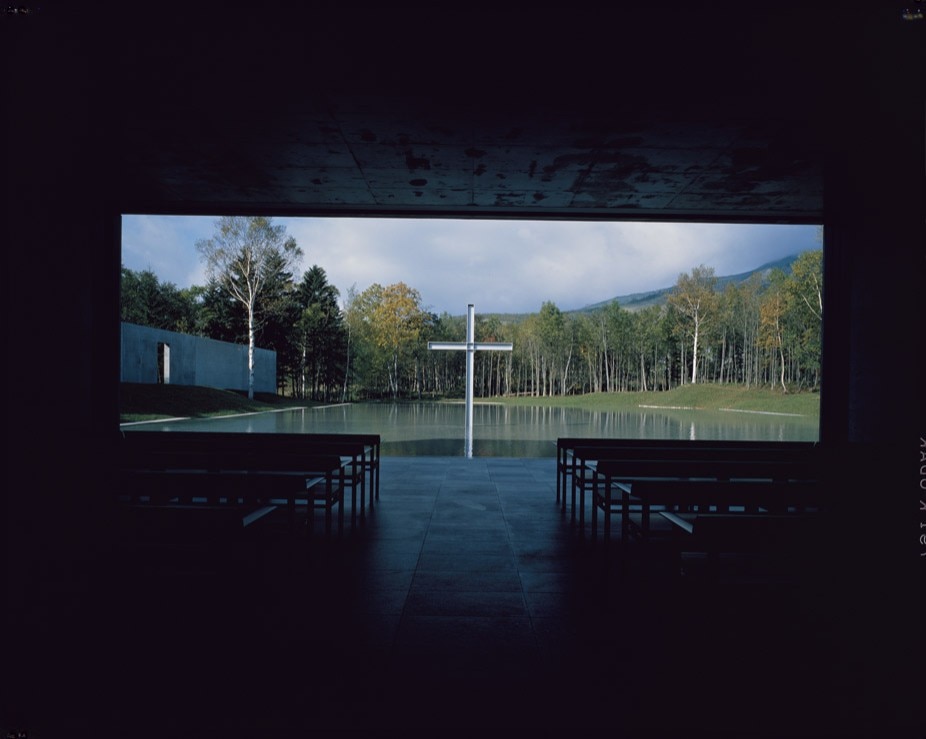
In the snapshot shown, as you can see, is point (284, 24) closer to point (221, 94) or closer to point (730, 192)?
point (221, 94)

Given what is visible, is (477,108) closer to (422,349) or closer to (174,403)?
(174,403)

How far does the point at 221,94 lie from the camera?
13.8 feet

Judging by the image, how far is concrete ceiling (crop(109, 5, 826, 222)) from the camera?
132 inches

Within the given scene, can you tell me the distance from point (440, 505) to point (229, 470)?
2.20 meters

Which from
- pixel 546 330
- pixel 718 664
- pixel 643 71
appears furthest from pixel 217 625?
pixel 546 330

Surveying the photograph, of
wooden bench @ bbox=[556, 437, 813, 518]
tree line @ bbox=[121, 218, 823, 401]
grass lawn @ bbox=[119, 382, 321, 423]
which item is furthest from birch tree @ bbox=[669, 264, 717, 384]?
wooden bench @ bbox=[556, 437, 813, 518]

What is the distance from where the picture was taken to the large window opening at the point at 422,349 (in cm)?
2230

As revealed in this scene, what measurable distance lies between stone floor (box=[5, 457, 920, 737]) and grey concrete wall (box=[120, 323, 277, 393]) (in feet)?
66.7

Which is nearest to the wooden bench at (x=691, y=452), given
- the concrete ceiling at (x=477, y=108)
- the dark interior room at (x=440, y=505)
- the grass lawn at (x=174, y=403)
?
the dark interior room at (x=440, y=505)

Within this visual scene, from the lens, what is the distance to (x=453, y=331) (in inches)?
2514

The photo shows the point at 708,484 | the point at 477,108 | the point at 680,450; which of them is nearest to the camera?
the point at 708,484

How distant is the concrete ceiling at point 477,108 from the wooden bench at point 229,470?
2.72 metres

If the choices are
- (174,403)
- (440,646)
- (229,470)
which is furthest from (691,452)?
(174,403)

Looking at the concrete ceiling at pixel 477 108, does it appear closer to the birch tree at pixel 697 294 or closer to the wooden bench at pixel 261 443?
the wooden bench at pixel 261 443
